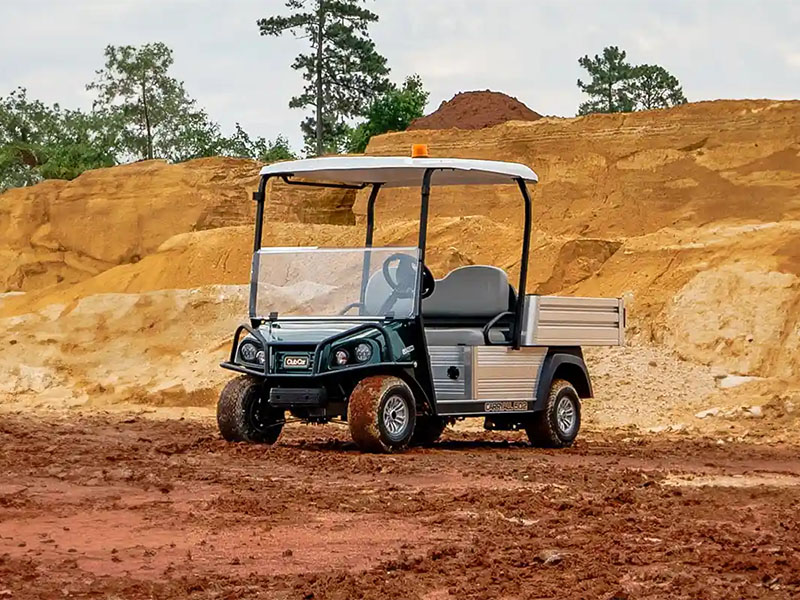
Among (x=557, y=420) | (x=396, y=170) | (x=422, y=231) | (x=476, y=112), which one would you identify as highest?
(x=476, y=112)

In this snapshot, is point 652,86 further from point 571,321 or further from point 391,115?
point 571,321

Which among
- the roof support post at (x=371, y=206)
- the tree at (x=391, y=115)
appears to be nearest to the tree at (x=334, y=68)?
the tree at (x=391, y=115)

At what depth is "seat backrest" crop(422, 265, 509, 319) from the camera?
1534 centimetres

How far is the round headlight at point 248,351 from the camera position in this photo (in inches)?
553

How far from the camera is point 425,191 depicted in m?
13.8

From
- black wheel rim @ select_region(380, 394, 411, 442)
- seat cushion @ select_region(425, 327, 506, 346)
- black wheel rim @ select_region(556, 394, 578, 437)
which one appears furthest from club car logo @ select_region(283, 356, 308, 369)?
black wheel rim @ select_region(556, 394, 578, 437)

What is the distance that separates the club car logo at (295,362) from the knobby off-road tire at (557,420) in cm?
288

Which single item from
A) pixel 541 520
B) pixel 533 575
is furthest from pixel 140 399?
pixel 533 575

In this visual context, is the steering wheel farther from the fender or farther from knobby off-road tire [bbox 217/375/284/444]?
the fender

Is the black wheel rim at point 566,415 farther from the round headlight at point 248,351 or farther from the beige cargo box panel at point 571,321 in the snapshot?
the round headlight at point 248,351

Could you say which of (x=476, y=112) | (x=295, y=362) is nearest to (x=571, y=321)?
(x=295, y=362)

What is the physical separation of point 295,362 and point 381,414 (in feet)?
3.16

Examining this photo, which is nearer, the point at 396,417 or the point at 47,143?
the point at 396,417

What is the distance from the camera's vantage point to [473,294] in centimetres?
1542
